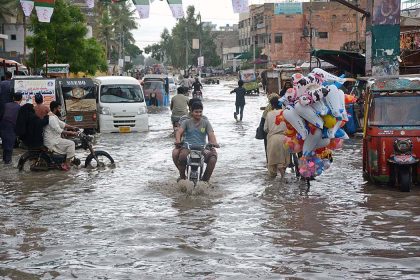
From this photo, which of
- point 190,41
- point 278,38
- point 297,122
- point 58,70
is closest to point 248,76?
point 58,70

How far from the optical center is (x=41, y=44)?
4381 centimetres

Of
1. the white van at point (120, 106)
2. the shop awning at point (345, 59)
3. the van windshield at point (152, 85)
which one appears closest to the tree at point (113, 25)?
the van windshield at point (152, 85)

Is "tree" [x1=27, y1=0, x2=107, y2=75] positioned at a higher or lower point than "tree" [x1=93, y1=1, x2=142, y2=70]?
lower

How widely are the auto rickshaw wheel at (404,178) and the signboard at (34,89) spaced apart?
13.3 m

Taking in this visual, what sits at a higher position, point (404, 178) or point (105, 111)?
point (105, 111)

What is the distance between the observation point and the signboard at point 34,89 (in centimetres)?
2240

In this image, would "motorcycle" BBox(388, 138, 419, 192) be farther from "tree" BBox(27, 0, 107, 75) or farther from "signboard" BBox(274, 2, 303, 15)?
"signboard" BBox(274, 2, 303, 15)

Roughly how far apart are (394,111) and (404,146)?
0.86 meters

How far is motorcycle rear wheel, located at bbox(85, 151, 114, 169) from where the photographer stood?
16.1 m

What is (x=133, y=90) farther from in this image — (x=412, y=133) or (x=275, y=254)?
(x=275, y=254)

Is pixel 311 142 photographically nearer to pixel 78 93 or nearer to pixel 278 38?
Result: pixel 78 93

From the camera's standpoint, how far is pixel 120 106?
2494cm

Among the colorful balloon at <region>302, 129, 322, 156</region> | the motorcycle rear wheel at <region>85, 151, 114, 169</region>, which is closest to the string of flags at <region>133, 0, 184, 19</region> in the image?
the motorcycle rear wheel at <region>85, 151, 114, 169</region>

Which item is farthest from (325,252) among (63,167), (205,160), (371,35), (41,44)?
(41,44)
